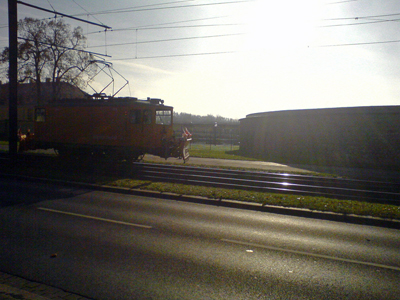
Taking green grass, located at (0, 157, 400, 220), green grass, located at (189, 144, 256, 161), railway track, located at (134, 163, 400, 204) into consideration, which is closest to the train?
railway track, located at (134, 163, 400, 204)

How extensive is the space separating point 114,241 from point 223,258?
6.72ft

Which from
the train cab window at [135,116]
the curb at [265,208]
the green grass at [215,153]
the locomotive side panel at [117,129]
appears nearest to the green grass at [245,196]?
the curb at [265,208]

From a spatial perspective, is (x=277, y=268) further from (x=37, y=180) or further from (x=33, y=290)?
(x=37, y=180)

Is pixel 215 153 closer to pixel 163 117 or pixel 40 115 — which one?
pixel 163 117

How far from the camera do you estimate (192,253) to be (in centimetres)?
542

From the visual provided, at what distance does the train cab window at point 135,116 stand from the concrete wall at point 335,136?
41.6 ft

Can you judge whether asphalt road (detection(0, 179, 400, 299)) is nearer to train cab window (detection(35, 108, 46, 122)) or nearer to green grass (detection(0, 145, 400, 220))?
green grass (detection(0, 145, 400, 220))

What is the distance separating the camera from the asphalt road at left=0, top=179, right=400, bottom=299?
4215mm

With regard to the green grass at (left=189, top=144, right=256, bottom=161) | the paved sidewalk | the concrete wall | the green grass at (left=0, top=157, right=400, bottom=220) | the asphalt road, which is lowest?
the asphalt road

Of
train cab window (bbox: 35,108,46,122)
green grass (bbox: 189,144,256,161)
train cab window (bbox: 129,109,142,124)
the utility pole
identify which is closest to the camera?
the utility pole

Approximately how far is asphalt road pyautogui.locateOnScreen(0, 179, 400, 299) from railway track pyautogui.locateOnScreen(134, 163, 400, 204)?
274cm

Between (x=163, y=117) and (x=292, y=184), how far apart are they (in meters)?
8.97

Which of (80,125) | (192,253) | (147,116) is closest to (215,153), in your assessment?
(147,116)

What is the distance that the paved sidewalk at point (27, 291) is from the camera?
3.66 m
